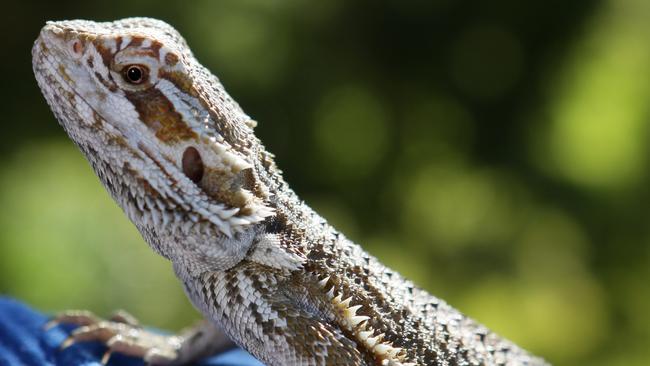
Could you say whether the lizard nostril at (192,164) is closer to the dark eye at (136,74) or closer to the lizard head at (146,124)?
the lizard head at (146,124)

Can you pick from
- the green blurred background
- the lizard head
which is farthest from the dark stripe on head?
the green blurred background

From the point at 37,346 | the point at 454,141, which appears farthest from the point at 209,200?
the point at 454,141

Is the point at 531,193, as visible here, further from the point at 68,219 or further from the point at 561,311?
the point at 68,219

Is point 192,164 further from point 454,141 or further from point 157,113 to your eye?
point 454,141

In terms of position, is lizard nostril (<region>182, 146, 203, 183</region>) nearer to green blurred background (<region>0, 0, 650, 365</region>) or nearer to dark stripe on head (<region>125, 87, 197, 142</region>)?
dark stripe on head (<region>125, 87, 197, 142</region>)

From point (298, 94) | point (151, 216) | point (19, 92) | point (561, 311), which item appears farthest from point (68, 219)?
point (561, 311)

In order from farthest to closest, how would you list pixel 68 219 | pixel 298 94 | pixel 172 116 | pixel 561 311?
pixel 298 94 → pixel 561 311 → pixel 68 219 → pixel 172 116
